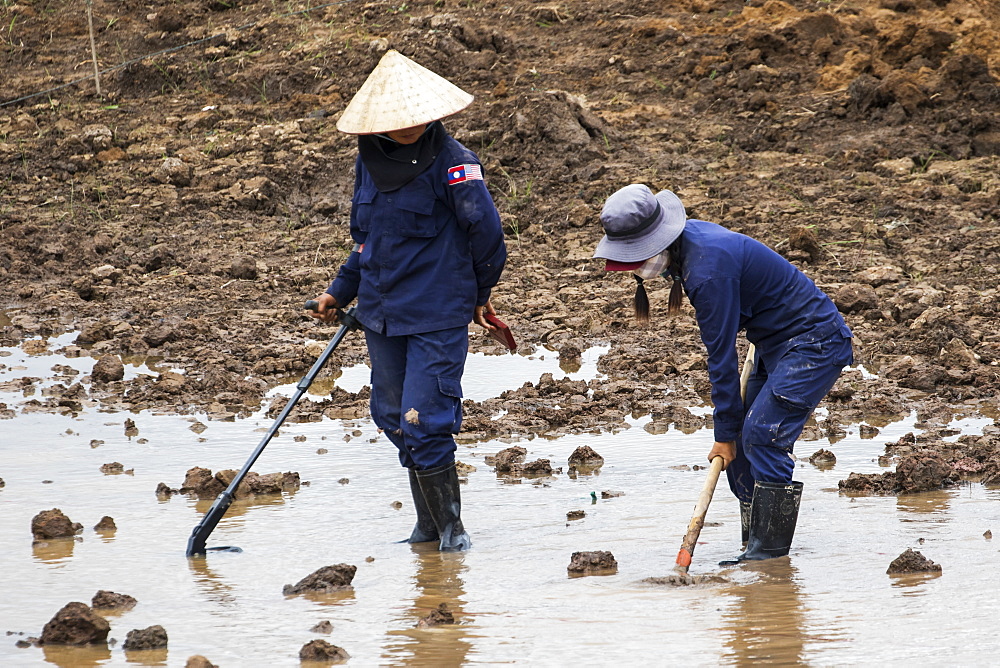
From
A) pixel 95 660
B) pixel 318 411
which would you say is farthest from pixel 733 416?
pixel 318 411

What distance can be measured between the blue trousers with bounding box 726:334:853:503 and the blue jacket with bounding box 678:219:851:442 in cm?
4

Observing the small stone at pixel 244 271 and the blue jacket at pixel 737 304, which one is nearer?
the blue jacket at pixel 737 304

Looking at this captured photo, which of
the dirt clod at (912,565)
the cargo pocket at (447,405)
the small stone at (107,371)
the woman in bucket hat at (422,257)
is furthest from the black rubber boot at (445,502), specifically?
the small stone at (107,371)

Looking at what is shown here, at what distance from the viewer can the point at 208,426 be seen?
7.41 meters

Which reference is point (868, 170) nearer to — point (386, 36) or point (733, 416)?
point (386, 36)

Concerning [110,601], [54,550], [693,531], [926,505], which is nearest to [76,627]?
[110,601]

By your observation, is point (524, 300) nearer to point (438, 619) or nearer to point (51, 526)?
point (51, 526)

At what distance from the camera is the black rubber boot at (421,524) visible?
16.8 ft

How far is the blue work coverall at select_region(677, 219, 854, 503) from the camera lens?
437 centimetres

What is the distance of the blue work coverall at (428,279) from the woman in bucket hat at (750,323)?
2.17ft

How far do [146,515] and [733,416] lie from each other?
2.69 meters

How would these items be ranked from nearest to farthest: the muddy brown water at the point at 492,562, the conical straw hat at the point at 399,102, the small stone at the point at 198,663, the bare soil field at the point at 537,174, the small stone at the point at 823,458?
the small stone at the point at 198,663
the muddy brown water at the point at 492,562
the conical straw hat at the point at 399,102
the small stone at the point at 823,458
the bare soil field at the point at 537,174

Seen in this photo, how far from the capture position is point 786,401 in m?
4.52

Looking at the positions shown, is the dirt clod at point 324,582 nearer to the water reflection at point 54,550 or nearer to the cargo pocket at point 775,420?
the water reflection at point 54,550
